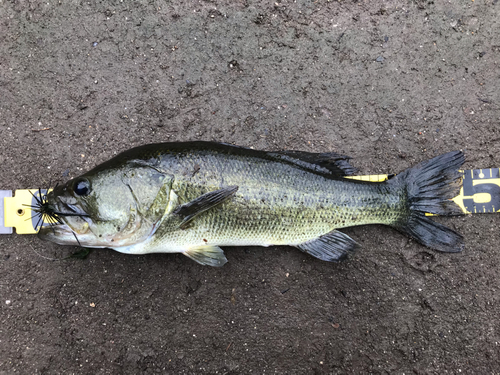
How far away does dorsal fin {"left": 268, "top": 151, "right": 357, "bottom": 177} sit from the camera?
10.1ft

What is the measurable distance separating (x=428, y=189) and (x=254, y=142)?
1.93 metres

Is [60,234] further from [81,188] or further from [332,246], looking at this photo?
[332,246]

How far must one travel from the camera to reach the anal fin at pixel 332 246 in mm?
3096

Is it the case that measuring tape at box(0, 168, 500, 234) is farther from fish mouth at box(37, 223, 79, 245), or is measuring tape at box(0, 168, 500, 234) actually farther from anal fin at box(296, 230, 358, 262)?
anal fin at box(296, 230, 358, 262)

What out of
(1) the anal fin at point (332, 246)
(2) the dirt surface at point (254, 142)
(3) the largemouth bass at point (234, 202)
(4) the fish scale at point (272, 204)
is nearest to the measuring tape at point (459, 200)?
(2) the dirt surface at point (254, 142)

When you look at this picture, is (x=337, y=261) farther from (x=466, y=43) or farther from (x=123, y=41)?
(x=123, y=41)

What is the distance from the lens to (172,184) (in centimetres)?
271

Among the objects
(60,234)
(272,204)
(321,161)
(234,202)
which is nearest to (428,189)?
(321,161)

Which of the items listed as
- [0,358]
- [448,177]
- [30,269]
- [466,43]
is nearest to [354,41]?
[466,43]

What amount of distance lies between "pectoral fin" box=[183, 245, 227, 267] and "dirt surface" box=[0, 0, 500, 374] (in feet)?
1.23

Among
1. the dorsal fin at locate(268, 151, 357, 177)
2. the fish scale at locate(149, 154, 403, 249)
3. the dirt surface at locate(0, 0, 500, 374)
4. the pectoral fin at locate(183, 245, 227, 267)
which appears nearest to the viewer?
the fish scale at locate(149, 154, 403, 249)

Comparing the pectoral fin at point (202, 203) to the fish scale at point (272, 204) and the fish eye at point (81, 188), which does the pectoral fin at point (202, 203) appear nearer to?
the fish scale at point (272, 204)

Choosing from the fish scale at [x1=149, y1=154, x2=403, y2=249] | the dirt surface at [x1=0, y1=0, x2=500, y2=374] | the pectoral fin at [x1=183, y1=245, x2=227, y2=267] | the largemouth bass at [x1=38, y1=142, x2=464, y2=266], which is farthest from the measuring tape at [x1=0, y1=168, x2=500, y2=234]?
the pectoral fin at [x1=183, y1=245, x2=227, y2=267]

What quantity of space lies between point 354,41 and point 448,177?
186 centimetres
